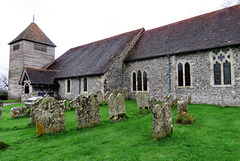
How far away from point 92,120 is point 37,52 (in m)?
23.4

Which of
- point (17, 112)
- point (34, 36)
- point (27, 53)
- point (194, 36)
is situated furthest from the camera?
point (34, 36)

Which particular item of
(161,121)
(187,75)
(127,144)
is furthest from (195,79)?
(127,144)

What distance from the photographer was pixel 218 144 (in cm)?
452

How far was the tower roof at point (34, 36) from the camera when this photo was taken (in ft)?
81.5

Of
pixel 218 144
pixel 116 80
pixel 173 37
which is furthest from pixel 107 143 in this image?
pixel 173 37

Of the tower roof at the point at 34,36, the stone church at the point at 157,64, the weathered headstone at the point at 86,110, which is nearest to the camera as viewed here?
the weathered headstone at the point at 86,110

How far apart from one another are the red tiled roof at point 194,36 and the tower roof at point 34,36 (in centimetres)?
1675

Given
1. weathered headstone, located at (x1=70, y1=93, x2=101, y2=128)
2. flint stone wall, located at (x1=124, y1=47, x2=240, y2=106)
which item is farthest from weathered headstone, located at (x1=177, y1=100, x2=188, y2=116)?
flint stone wall, located at (x1=124, y1=47, x2=240, y2=106)

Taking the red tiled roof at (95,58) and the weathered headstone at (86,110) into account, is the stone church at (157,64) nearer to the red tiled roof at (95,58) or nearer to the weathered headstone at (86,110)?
the red tiled roof at (95,58)

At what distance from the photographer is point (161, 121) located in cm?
502

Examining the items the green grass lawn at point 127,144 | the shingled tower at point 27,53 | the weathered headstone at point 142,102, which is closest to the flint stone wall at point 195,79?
the weathered headstone at point 142,102

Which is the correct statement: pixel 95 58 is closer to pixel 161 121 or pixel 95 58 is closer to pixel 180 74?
pixel 180 74

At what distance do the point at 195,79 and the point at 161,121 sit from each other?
9712mm

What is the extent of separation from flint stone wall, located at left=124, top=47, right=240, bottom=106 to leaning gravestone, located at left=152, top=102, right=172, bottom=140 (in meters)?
8.90
